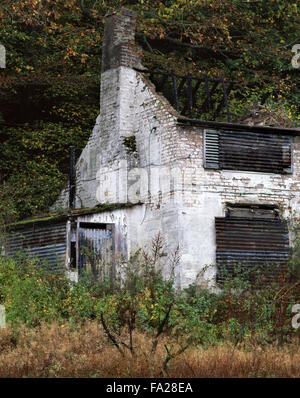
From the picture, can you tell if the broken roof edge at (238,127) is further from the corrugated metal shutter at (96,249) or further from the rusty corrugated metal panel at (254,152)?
the corrugated metal shutter at (96,249)

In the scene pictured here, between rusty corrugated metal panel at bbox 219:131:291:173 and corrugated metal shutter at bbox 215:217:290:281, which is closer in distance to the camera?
corrugated metal shutter at bbox 215:217:290:281

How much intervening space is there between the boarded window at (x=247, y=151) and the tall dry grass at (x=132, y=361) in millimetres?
7171

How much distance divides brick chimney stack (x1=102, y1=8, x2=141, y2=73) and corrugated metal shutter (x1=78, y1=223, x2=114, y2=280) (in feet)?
17.1

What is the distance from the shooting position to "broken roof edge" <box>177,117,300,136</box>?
16.7 meters

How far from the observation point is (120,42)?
19234 mm

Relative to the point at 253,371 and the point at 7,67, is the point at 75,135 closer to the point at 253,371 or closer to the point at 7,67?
the point at 7,67

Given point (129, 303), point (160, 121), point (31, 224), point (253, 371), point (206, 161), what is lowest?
point (253, 371)

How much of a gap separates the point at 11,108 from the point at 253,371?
1845 centimetres

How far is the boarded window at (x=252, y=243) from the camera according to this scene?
16.3m

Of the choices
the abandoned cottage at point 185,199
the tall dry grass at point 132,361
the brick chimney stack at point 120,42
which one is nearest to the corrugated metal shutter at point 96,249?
the abandoned cottage at point 185,199

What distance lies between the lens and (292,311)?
1355 cm

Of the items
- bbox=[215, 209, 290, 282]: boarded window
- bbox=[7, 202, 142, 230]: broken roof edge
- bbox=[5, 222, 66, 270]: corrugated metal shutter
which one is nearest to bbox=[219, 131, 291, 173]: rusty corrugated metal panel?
bbox=[215, 209, 290, 282]: boarded window

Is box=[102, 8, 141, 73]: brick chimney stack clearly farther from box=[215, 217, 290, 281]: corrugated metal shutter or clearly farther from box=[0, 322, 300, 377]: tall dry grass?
box=[0, 322, 300, 377]: tall dry grass

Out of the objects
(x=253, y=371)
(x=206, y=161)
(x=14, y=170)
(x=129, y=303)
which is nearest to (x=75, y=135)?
(x=14, y=170)
